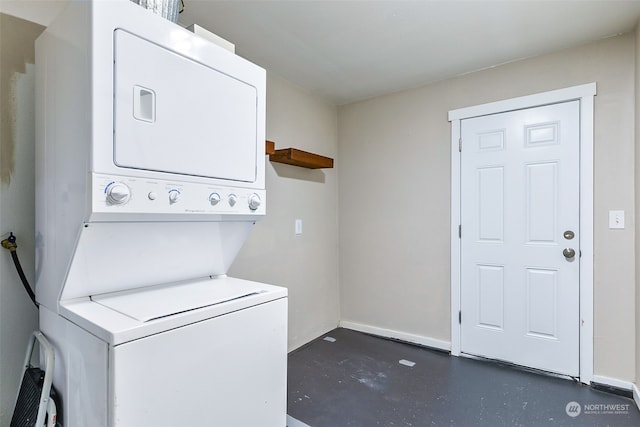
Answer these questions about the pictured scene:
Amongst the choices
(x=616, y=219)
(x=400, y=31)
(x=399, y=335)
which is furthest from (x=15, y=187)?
(x=616, y=219)

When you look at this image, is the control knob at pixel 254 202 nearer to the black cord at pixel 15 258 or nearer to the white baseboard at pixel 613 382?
the black cord at pixel 15 258

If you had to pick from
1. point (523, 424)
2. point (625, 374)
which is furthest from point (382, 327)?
point (625, 374)

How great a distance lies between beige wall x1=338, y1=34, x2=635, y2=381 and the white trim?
0.04 meters

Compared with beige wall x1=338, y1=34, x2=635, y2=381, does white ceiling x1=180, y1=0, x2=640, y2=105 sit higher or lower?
higher

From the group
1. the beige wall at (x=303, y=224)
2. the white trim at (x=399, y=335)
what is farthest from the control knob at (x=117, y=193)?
the white trim at (x=399, y=335)

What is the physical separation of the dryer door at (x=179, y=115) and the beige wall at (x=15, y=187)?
67 cm

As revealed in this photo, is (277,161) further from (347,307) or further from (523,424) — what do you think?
(523,424)

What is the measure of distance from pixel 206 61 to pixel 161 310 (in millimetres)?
859

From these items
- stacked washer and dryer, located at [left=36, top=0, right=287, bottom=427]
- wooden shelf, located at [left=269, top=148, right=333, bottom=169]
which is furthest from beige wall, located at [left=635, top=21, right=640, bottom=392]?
stacked washer and dryer, located at [left=36, top=0, right=287, bottom=427]

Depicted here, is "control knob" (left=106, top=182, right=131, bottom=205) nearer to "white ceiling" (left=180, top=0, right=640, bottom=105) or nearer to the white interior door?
"white ceiling" (left=180, top=0, right=640, bottom=105)

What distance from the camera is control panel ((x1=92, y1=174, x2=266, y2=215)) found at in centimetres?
91

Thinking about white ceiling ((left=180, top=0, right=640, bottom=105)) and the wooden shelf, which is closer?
white ceiling ((left=180, top=0, right=640, bottom=105))

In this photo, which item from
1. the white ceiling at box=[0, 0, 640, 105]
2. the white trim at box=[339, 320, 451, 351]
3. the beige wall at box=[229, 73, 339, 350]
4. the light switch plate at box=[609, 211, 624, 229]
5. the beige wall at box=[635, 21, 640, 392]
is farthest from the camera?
the white trim at box=[339, 320, 451, 351]

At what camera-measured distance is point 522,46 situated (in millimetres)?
2264
